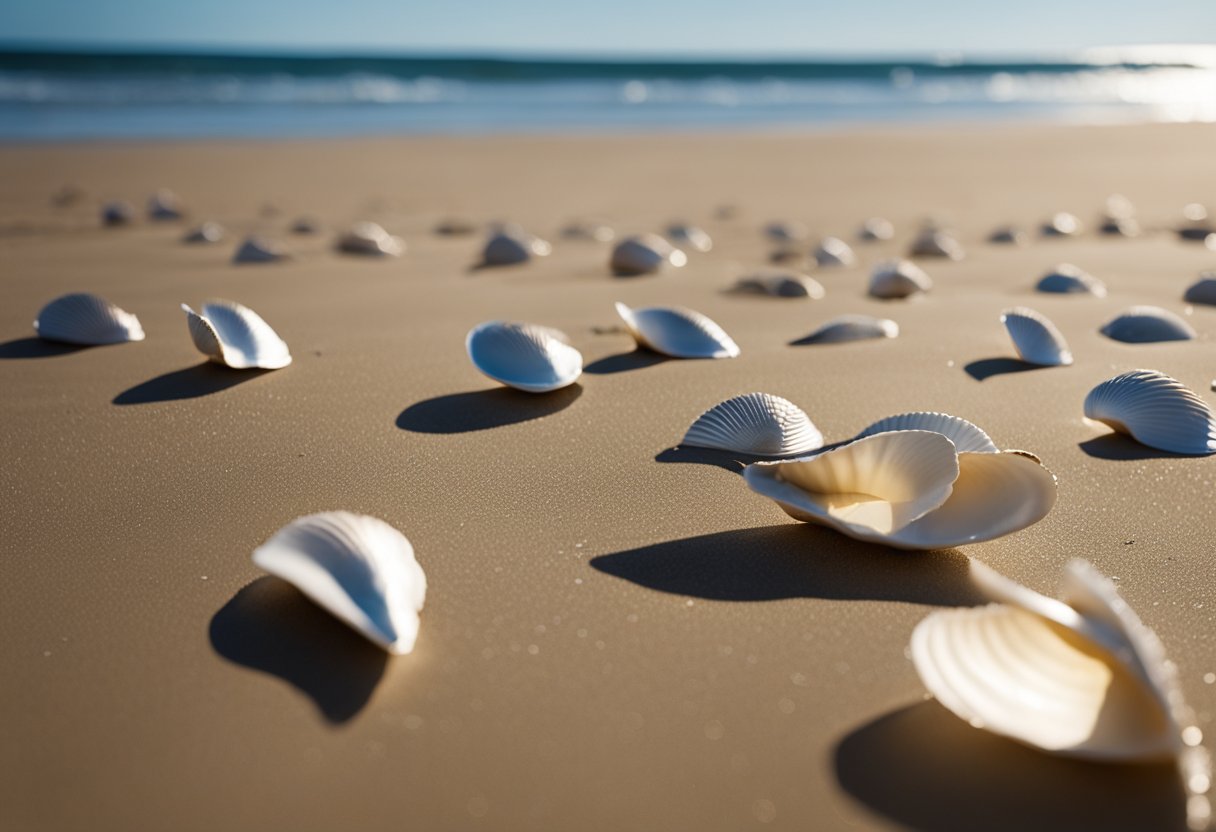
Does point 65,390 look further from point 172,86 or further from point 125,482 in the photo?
point 172,86

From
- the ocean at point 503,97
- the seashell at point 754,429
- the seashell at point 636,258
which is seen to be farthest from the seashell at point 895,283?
the ocean at point 503,97

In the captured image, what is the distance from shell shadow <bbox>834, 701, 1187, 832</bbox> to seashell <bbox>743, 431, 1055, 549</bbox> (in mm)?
419

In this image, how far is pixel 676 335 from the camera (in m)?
2.70

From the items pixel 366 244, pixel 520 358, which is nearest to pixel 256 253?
pixel 366 244

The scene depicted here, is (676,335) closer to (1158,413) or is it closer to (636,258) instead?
(1158,413)

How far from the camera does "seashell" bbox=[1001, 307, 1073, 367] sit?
2.62 metres

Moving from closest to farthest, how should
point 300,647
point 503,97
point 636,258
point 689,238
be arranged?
point 300,647 → point 636,258 → point 689,238 → point 503,97

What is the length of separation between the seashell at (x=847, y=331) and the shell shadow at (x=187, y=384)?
59.2 inches

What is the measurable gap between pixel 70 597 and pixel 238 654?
0.34 metres

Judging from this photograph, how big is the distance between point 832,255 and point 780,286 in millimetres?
875

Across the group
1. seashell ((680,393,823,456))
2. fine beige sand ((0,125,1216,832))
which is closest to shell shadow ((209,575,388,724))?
fine beige sand ((0,125,1216,832))

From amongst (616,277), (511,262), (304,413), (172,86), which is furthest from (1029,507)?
(172,86)

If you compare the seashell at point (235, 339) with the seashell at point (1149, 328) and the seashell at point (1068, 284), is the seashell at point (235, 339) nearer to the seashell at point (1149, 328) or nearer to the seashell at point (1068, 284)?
the seashell at point (1149, 328)

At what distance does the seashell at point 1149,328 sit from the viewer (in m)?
2.82
